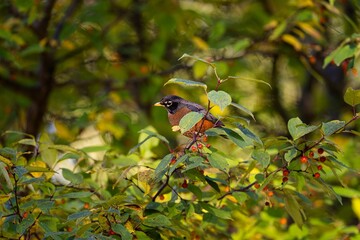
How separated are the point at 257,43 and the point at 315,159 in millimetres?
3181

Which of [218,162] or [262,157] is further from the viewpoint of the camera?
[262,157]

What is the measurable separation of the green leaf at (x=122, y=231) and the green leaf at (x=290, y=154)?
68 cm

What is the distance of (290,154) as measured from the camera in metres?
2.65

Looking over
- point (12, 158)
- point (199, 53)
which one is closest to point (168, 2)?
point (199, 53)

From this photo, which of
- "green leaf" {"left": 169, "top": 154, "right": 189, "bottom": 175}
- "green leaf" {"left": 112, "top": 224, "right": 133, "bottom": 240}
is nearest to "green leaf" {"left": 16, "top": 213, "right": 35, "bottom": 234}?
"green leaf" {"left": 112, "top": 224, "right": 133, "bottom": 240}

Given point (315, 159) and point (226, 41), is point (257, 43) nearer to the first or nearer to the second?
point (226, 41)

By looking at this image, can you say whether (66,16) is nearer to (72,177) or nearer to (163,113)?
(163,113)

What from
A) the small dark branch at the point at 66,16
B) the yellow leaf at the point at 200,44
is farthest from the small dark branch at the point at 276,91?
the small dark branch at the point at 66,16

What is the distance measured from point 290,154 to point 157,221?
610mm

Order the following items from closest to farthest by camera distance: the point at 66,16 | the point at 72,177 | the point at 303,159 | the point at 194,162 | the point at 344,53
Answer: the point at 194,162 → the point at 303,159 → the point at 72,177 → the point at 344,53 → the point at 66,16

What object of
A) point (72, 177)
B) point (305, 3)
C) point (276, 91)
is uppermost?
point (305, 3)

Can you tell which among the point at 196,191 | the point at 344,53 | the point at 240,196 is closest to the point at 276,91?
the point at 344,53

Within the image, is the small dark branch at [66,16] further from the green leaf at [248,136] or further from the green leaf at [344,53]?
the green leaf at [248,136]

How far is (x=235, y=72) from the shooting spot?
19.9ft
